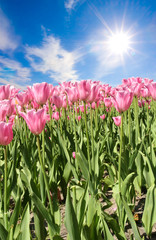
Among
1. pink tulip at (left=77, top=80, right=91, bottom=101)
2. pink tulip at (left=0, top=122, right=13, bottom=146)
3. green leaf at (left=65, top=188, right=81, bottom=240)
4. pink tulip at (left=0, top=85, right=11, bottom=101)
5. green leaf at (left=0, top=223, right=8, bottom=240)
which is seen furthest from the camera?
pink tulip at (left=0, top=85, right=11, bottom=101)

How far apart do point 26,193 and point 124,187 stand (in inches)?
35.4

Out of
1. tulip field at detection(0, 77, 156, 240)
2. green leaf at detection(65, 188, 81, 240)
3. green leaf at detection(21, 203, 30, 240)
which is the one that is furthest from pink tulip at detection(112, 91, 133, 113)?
green leaf at detection(21, 203, 30, 240)

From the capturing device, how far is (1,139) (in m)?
1.24

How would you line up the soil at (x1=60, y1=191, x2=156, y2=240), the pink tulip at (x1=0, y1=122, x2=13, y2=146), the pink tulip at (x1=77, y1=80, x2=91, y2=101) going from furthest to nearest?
the pink tulip at (x1=77, y1=80, x2=91, y2=101), the soil at (x1=60, y1=191, x2=156, y2=240), the pink tulip at (x1=0, y1=122, x2=13, y2=146)

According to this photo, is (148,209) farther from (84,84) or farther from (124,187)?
(84,84)

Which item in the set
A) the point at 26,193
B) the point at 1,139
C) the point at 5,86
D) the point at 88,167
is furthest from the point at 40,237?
the point at 5,86

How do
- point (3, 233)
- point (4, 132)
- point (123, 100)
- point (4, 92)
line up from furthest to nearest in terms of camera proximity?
point (4, 92) < point (123, 100) < point (4, 132) < point (3, 233)

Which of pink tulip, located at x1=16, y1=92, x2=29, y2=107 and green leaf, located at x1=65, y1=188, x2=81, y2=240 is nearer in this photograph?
green leaf, located at x1=65, y1=188, x2=81, y2=240

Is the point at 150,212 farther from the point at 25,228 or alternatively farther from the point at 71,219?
the point at 25,228

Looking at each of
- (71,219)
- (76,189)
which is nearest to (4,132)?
(71,219)

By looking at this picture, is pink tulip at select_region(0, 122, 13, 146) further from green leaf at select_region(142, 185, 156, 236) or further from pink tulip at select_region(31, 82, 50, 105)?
green leaf at select_region(142, 185, 156, 236)

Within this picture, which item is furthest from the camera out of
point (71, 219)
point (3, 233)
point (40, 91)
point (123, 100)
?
point (40, 91)

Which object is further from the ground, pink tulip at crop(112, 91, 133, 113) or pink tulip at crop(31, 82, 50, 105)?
pink tulip at crop(31, 82, 50, 105)

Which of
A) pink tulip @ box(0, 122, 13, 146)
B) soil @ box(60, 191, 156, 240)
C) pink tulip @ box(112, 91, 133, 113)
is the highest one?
pink tulip @ box(112, 91, 133, 113)
